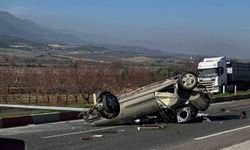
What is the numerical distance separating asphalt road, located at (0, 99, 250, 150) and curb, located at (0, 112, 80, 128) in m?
0.83

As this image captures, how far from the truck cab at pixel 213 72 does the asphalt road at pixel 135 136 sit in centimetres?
2843

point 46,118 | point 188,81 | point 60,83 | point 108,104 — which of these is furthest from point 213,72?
point 108,104

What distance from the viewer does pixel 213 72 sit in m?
49.2

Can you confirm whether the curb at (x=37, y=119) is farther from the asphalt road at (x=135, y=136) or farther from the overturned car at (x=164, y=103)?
the overturned car at (x=164, y=103)

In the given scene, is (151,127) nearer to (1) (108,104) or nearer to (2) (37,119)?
(1) (108,104)

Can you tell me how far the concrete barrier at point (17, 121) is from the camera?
64.1 ft

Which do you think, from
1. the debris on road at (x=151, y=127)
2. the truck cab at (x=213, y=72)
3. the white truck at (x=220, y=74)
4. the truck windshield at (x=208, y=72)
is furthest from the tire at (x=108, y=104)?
the truck windshield at (x=208, y=72)

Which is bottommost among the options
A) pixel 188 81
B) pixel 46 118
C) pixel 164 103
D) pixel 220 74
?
pixel 46 118

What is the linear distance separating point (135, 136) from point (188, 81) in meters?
4.01

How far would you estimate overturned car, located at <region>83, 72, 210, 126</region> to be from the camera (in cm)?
1836

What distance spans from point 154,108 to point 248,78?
37401 mm

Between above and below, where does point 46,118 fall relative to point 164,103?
below

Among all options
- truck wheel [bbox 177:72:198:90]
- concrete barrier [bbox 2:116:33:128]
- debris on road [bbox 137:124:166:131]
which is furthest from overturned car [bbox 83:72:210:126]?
concrete barrier [bbox 2:116:33:128]

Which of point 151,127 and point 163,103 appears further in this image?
point 163,103
